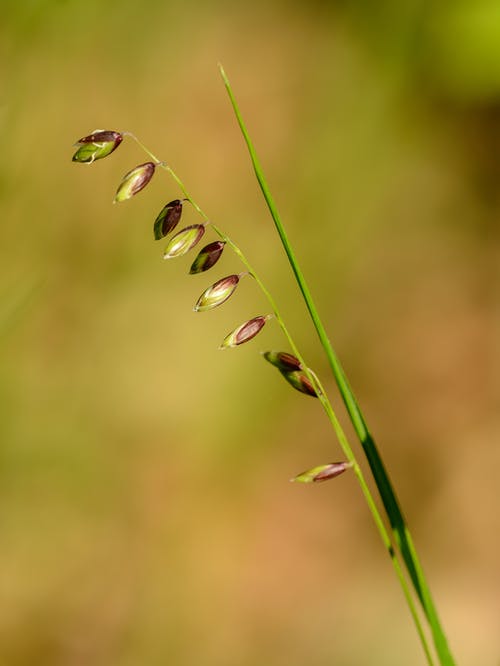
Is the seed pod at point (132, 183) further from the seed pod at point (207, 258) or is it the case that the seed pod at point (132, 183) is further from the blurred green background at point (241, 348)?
the blurred green background at point (241, 348)

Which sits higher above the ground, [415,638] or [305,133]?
[305,133]

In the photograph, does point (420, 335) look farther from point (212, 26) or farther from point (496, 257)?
point (212, 26)


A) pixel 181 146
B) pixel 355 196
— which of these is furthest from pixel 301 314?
pixel 181 146

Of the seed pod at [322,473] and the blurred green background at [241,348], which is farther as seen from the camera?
the blurred green background at [241,348]

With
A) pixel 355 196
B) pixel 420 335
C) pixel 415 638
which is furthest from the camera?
pixel 420 335

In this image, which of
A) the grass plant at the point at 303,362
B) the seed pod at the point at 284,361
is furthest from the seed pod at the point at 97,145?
the seed pod at the point at 284,361
